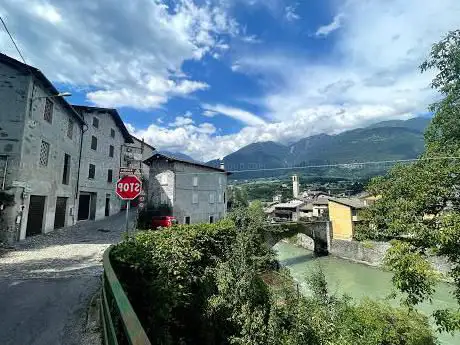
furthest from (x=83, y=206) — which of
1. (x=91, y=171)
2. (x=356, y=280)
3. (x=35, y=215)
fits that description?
(x=356, y=280)

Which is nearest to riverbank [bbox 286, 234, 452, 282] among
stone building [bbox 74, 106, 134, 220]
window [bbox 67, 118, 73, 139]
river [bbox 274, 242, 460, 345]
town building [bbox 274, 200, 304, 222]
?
river [bbox 274, 242, 460, 345]

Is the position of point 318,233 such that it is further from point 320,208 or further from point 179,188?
point 179,188

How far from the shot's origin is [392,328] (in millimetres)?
14344

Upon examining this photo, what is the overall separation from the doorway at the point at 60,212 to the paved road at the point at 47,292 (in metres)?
6.23

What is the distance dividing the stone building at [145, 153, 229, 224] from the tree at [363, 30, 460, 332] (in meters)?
18.8

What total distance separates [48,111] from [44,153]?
2.72 meters

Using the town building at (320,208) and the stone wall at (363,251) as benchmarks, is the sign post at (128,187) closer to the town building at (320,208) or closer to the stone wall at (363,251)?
the stone wall at (363,251)

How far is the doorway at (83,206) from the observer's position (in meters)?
26.9

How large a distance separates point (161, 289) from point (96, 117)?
26106 mm

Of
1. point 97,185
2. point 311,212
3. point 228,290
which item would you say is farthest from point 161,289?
point 311,212

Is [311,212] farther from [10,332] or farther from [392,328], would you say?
[10,332]

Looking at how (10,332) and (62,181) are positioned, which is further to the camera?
(62,181)

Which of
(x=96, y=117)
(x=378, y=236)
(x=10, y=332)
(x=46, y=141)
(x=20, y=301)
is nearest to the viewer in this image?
(x=10, y=332)

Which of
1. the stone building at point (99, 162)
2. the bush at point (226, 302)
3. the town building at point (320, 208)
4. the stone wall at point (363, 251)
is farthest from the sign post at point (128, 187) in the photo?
the town building at point (320, 208)
